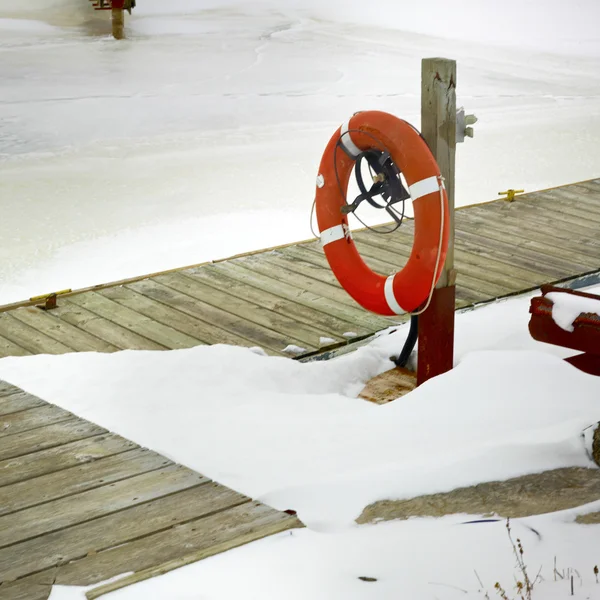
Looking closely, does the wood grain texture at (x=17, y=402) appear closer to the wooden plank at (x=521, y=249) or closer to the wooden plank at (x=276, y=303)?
the wooden plank at (x=276, y=303)

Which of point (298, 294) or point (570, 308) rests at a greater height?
point (570, 308)

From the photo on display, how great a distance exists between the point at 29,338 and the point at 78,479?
0.97 meters

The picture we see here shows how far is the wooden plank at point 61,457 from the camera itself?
1.97m

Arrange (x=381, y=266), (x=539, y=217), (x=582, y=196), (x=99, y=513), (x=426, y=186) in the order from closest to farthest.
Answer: (x=99, y=513), (x=426, y=186), (x=381, y=266), (x=539, y=217), (x=582, y=196)

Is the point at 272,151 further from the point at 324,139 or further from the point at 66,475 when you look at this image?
the point at 66,475

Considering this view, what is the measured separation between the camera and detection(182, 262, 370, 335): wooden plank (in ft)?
9.52

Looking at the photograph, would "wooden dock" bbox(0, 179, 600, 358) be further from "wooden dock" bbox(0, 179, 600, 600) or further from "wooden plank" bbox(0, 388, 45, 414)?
"wooden plank" bbox(0, 388, 45, 414)

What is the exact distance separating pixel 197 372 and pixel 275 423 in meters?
0.37

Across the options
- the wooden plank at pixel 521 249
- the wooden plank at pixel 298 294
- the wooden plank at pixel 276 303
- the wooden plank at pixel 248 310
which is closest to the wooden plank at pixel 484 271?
the wooden plank at pixel 521 249

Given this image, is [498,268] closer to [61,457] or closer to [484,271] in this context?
[484,271]

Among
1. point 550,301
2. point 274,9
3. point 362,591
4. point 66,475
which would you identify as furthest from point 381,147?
point 274,9

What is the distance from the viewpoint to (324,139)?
7.84 metres

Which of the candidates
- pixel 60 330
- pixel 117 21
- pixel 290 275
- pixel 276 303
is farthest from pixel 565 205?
pixel 117 21

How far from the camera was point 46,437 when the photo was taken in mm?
2137
